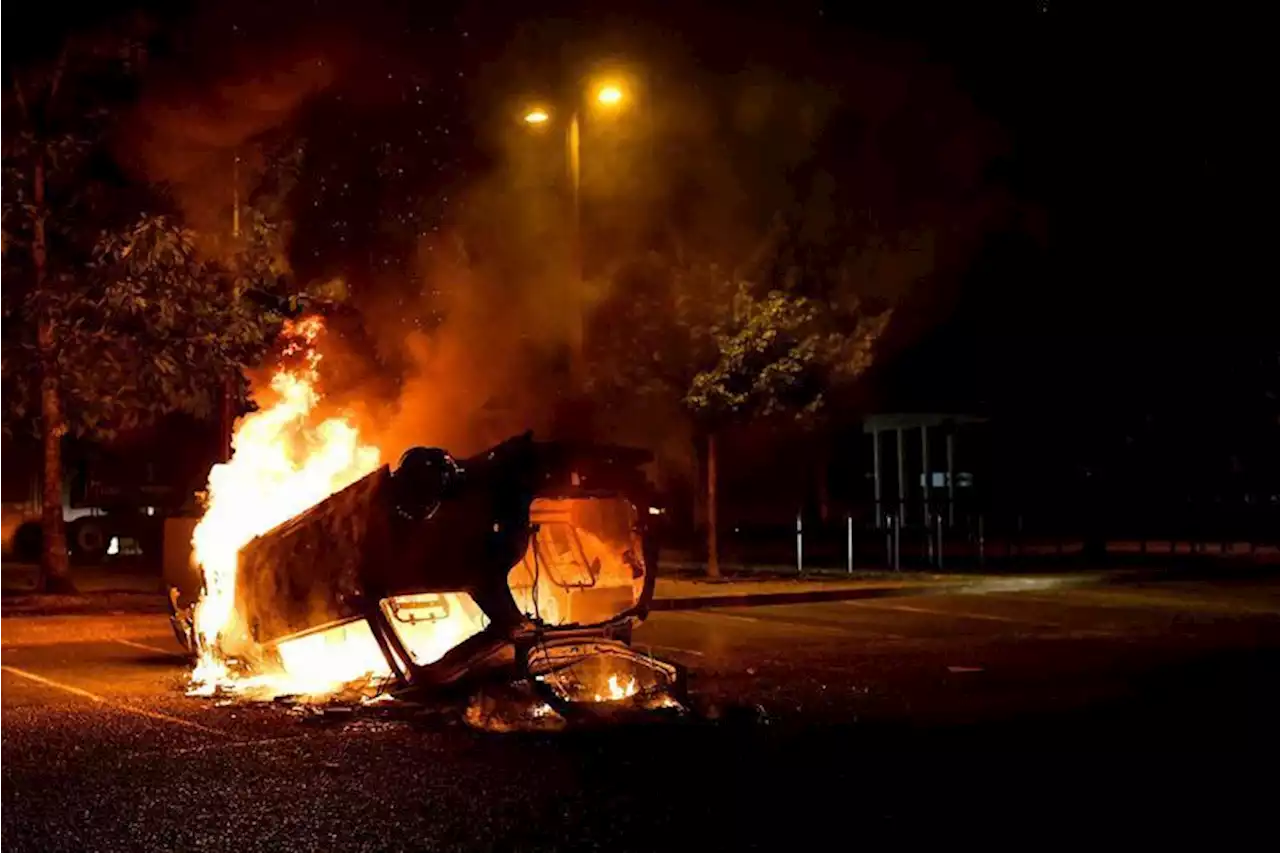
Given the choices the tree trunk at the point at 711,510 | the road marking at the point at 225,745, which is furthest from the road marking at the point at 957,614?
the road marking at the point at 225,745

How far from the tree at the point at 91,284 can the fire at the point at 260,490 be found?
553cm

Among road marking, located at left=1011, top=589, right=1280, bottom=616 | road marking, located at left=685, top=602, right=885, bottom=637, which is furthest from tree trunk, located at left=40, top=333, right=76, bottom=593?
road marking, located at left=1011, top=589, right=1280, bottom=616

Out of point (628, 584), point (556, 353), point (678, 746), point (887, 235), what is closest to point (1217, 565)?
point (887, 235)

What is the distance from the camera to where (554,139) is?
1695 centimetres

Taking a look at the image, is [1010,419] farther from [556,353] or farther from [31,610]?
[31,610]

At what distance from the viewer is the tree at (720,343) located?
1942cm

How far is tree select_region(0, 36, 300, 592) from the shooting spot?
17.1 metres

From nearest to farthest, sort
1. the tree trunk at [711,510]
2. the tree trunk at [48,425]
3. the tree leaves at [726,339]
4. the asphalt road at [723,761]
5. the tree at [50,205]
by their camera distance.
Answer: the asphalt road at [723,761], the tree at [50,205], the tree trunk at [48,425], the tree leaves at [726,339], the tree trunk at [711,510]

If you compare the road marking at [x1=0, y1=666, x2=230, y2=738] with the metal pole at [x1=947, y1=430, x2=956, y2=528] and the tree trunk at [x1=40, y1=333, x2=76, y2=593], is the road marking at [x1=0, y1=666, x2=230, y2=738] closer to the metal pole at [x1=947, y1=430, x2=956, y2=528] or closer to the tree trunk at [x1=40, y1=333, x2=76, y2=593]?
the tree trunk at [x1=40, y1=333, x2=76, y2=593]

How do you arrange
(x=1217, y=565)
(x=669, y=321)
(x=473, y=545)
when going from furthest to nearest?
(x=1217, y=565), (x=669, y=321), (x=473, y=545)

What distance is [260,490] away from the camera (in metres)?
11.4


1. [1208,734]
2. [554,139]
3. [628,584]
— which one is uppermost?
[554,139]

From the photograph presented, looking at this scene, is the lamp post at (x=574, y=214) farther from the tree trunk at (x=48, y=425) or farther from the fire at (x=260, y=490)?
the tree trunk at (x=48, y=425)

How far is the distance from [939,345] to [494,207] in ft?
64.9
